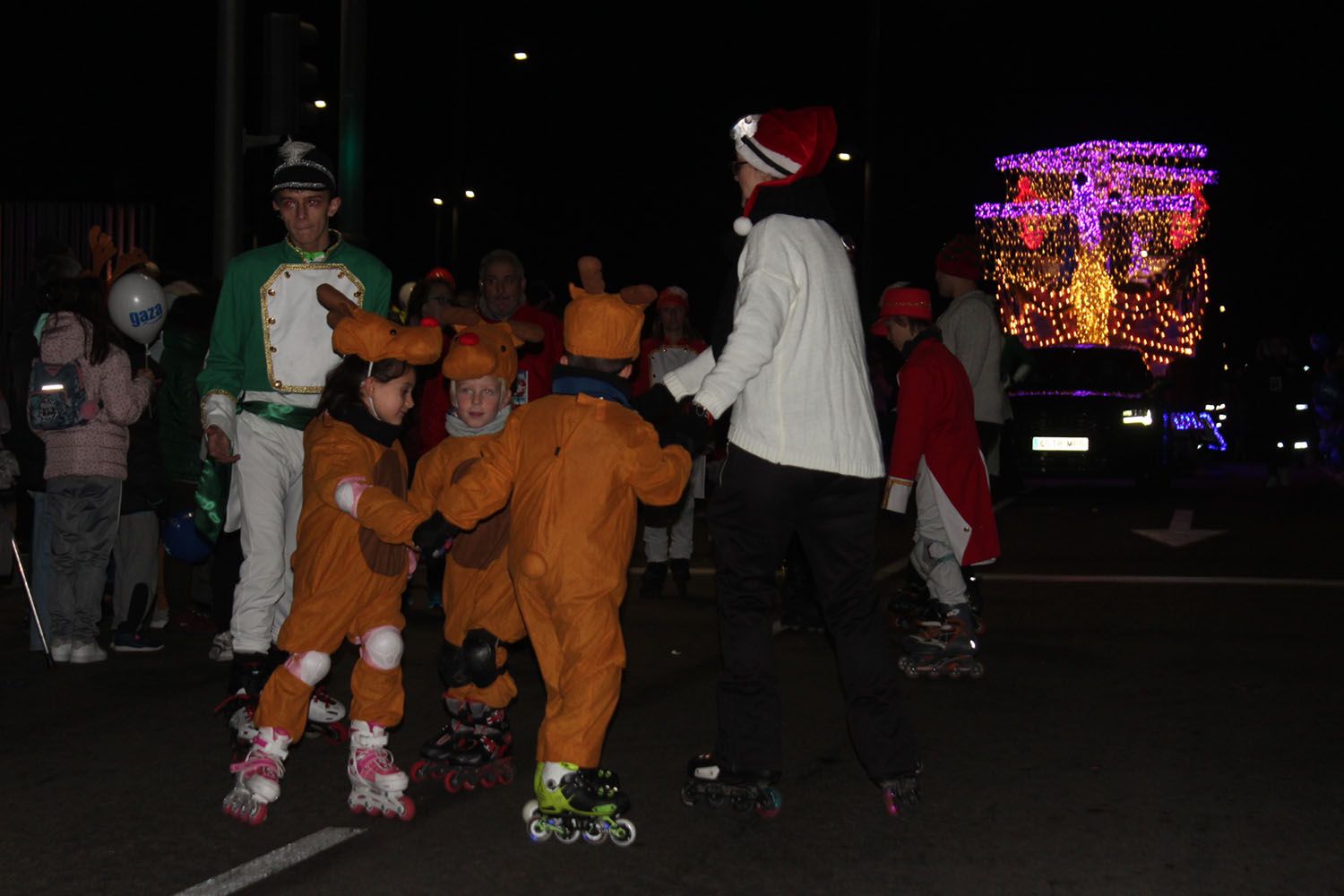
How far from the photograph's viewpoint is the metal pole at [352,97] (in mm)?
12430

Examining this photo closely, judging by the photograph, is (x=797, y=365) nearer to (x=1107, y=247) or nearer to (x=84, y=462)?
(x=84, y=462)

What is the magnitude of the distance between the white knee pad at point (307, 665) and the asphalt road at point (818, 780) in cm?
42

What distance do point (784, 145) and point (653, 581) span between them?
5.39 meters

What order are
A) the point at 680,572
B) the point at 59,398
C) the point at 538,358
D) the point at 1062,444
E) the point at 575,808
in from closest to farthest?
the point at 575,808
the point at 59,398
the point at 538,358
the point at 680,572
the point at 1062,444

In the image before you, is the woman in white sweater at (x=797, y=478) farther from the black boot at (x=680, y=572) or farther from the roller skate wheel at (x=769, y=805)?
the black boot at (x=680, y=572)

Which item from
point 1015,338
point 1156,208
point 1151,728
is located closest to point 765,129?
point 1151,728

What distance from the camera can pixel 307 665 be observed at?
547 centimetres

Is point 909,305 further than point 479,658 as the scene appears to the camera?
Yes

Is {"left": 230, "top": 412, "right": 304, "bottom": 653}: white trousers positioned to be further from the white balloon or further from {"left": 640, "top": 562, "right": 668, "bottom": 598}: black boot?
{"left": 640, "top": 562, "right": 668, "bottom": 598}: black boot

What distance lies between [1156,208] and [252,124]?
32466mm

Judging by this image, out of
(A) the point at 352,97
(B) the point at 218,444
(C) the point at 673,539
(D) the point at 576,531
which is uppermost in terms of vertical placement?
(A) the point at 352,97

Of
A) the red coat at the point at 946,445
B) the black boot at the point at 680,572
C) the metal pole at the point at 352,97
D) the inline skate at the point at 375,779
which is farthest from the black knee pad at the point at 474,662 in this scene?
the metal pole at the point at 352,97

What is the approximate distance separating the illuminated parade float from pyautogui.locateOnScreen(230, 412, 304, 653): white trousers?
4872cm

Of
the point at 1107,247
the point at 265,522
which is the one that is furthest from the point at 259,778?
the point at 1107,247
